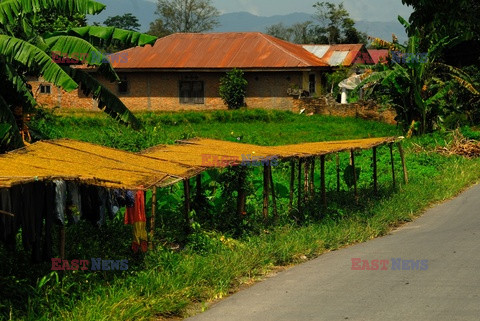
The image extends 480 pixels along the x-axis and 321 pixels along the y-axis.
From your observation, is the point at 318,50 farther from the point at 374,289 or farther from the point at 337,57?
the point at 374,289

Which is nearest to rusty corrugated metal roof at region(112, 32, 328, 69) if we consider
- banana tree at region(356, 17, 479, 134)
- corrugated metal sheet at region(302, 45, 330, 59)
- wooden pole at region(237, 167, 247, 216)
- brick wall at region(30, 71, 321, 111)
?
brick wall at region(30, 71, 321, 111)

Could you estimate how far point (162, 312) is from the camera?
31.0ft

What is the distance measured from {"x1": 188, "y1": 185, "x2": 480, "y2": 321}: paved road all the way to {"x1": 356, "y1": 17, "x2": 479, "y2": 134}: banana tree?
15314 millimetres

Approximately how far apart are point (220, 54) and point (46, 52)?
94.3 ft

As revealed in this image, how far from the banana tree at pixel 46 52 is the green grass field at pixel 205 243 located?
73.1 inches

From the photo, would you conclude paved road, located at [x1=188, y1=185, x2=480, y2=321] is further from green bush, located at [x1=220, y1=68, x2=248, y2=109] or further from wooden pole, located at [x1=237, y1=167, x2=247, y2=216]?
green bush, located at [x1=220, y1=68, x2=248, y2=109]

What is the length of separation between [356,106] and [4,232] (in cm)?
3007

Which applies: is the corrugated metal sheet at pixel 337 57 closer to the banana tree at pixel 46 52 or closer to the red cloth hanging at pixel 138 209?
the banana tree at pixel 46 52

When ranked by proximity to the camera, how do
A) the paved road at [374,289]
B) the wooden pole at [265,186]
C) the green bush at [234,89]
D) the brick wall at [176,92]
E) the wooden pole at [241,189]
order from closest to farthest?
the paved road at [374,289]
the wooden pole at [241,189]
the wooden pole at [265,186]
the green bush at [234,89]
the brick wall at [176,92]

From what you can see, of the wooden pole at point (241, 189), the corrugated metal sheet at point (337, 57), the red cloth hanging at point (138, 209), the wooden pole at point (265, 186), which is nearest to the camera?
the red cloth hanging at point (138, 209)

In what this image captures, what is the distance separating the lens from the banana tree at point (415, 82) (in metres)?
28.5

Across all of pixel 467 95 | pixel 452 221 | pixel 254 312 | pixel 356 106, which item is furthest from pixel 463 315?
pixel 356 106

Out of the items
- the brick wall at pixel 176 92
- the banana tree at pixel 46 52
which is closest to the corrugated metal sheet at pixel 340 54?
the brick wall at pixel 176 92

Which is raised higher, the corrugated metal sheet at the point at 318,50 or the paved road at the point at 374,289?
the corrugated metal sheet at the point at 318,50
